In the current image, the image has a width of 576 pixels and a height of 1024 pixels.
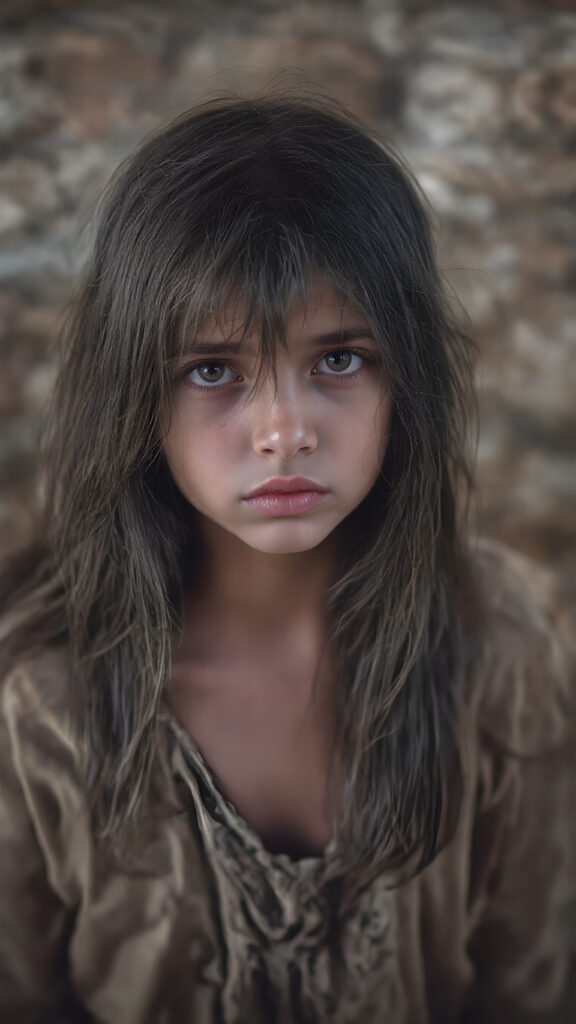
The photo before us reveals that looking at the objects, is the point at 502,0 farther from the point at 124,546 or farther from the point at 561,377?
the point at 124,546

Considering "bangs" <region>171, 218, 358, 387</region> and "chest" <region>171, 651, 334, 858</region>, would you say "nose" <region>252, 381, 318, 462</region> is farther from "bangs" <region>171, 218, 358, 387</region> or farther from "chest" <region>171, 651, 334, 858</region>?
"chest" <region>171, 651, 334, 858</region>

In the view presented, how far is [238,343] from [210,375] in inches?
1.4

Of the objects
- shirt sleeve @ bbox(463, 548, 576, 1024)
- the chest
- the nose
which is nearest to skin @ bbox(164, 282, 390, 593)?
the nose

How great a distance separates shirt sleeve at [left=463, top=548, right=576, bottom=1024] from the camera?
76 cm

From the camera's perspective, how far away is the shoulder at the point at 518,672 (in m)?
0.76

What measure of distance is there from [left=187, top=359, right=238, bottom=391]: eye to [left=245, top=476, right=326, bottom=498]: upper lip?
7cm

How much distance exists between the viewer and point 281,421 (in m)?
0.53

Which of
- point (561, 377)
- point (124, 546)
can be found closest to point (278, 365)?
point (124, 546)

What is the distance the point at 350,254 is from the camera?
1.76 feet

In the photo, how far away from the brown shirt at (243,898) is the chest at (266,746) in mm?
14

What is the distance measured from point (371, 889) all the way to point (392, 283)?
458 mm

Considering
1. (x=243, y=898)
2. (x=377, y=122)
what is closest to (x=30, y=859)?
(x=243, y=898)

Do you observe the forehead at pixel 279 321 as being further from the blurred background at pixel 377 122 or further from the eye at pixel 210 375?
the blurred background at pixel 377 122

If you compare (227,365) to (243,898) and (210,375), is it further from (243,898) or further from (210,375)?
(243,898)
